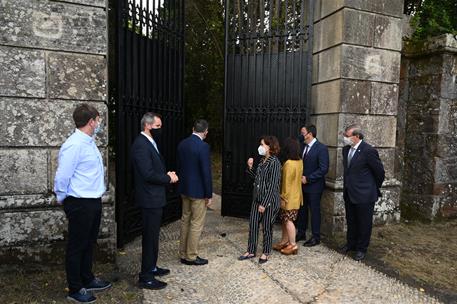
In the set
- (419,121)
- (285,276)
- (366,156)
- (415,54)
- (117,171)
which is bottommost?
(285,276)

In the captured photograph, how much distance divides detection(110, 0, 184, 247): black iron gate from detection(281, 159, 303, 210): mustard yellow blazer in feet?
7.22

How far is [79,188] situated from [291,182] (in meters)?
2.52

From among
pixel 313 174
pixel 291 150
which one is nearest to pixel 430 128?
pixel 313 174

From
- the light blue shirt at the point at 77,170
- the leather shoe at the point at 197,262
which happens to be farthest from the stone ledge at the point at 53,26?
the leather shoe at the point at 197,262

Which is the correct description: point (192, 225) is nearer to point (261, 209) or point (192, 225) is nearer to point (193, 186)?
point (193, 186)

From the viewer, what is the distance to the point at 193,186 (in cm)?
415

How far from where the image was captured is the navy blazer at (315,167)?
4.98 m

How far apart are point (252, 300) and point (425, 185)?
14.4 ft

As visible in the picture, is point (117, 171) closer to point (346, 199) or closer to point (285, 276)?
point (285, 276)

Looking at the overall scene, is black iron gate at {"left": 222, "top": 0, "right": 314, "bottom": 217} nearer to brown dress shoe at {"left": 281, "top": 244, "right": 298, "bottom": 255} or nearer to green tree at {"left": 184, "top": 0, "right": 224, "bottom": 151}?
brown dress shoe at {"left": 281, "top": 244, "right": 298, "bottom": 255}

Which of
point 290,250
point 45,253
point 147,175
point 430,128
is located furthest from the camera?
point 430,128

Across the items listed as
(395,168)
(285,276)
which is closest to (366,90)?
(395,168)

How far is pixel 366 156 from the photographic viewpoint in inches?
176

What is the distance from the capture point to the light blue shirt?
313 centimetres
